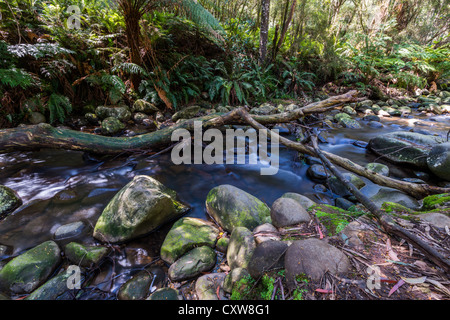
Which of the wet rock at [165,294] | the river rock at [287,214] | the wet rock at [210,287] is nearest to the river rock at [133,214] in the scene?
the wet rock at [165,294]

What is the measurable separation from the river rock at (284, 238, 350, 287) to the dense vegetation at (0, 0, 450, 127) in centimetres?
534

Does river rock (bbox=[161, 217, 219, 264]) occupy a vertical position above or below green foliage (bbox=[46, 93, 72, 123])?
below

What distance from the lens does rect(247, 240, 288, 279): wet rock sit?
1.30 m

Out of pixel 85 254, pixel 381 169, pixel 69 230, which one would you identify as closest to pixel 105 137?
pixel 69 230

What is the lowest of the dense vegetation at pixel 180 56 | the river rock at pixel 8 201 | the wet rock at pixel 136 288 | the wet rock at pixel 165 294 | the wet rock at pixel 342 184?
the wet rock at pixel 136 288

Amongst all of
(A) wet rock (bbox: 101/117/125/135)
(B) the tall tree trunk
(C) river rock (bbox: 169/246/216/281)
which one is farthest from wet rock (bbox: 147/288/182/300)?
(B) the tall tree trunk

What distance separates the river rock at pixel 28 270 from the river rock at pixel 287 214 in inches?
84.7

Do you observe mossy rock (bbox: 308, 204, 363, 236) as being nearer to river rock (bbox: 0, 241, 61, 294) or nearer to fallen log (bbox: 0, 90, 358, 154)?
fallen log (bbox: 0, 90, 358, 154)

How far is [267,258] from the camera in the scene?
1.33 metres

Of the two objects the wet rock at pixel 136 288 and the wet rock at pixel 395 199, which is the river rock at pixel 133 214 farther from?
the wet rock at pixel 395 199

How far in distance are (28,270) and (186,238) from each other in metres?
1.38

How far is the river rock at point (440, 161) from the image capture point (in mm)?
3381
